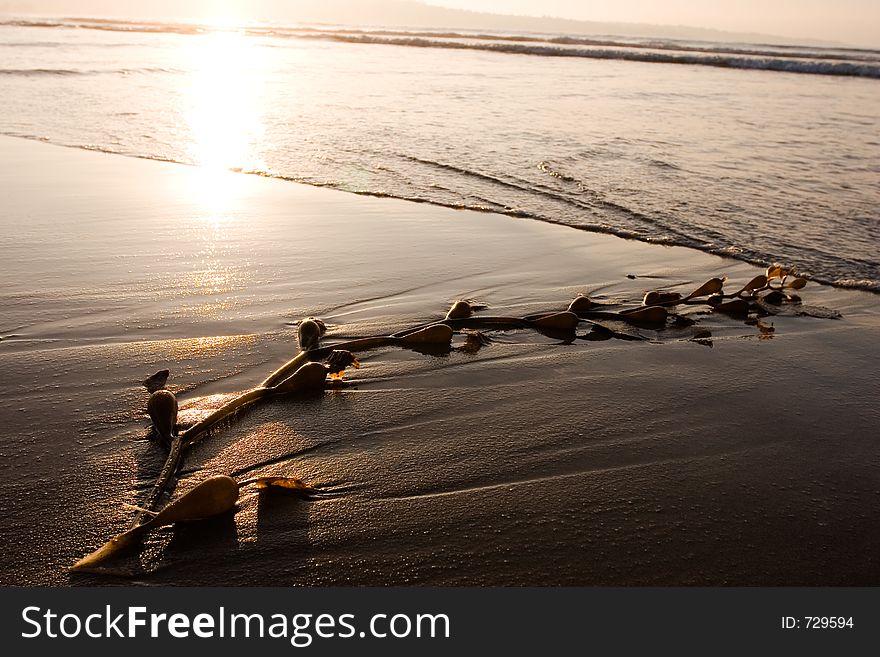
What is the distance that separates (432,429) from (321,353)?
1.57ft

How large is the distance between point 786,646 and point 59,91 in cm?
799

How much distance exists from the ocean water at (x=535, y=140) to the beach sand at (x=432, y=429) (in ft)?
2.40

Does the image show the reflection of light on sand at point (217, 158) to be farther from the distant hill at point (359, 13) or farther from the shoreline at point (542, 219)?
the distant hill at point (359, 13)

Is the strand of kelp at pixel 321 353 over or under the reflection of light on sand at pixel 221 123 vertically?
under

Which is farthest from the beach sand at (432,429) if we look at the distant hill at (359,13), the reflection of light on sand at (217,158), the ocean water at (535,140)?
the distant hill at (359,13)

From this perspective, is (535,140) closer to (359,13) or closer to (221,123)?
(221,123)

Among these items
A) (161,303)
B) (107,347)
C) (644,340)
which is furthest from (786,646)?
(161,303)

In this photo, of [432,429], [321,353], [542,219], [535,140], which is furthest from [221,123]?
[432,429]

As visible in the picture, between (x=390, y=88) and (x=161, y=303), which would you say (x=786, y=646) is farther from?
(x=390, y=88)

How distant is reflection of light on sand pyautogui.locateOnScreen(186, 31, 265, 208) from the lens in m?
3.98

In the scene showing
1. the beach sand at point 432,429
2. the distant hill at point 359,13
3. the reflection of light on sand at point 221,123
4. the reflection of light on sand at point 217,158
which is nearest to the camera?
the beach sand at point 432,429

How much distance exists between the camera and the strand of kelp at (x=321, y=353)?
1.14 meters

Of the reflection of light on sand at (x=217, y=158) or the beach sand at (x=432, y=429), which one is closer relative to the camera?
the beach sand at (x=432, y=429)

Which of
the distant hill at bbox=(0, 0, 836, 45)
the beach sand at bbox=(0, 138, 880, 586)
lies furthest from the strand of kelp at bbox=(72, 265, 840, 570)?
the distant hill at bbox=(0, 0, 836, 45)
